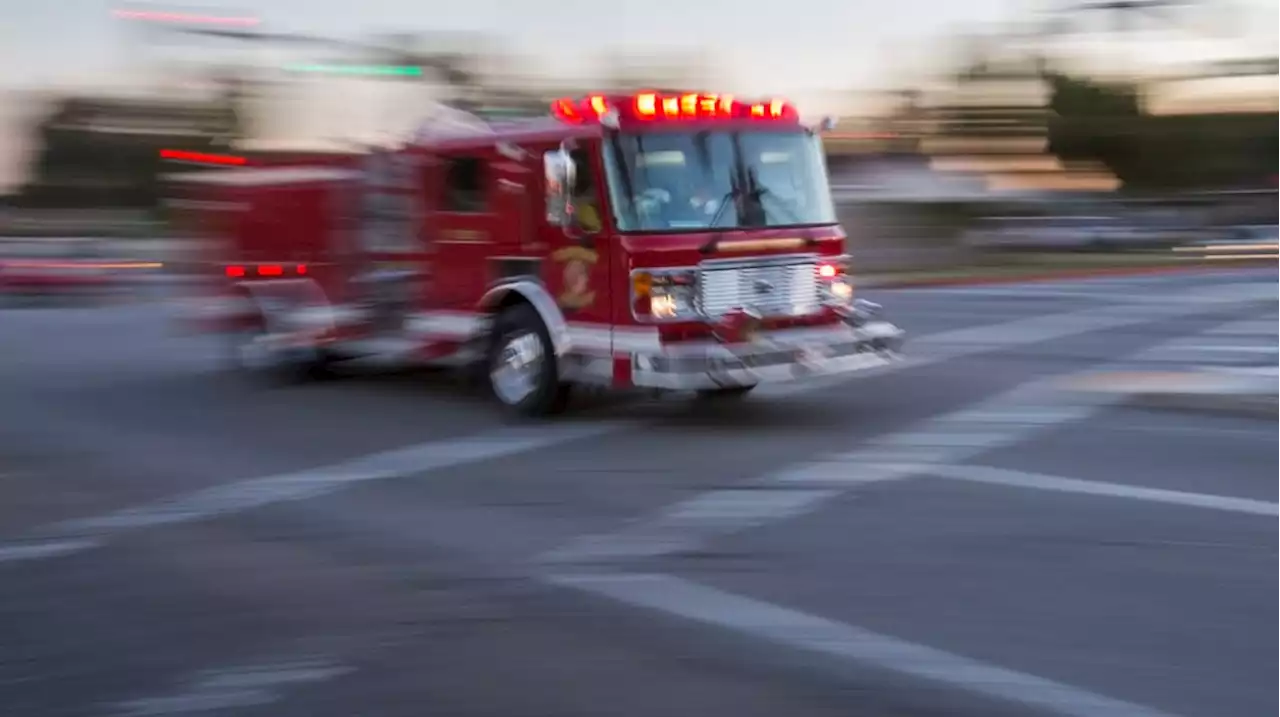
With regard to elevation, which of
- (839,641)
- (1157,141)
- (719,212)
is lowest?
(1157,141)

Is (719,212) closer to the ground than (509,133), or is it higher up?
closer to the ground

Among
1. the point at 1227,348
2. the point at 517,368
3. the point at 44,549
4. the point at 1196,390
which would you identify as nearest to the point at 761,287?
the point at 517,368

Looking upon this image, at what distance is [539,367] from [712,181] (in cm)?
192

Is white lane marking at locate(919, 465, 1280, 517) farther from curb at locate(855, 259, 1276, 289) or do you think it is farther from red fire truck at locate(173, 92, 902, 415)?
curb at locate(855, 259, 1276, 289)

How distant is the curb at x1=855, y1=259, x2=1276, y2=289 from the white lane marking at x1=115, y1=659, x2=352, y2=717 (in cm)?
2737

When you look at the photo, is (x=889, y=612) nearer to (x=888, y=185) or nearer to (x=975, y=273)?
(x=975, y=273)

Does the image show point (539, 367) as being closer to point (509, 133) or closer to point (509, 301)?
point (509, 301)

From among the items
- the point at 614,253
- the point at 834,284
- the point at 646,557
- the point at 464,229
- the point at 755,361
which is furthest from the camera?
the point at 464,229

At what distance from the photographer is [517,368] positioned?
41.3 feet

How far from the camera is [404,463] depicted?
1066 cm

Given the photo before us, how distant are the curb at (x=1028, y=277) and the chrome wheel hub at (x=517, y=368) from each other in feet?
68.4

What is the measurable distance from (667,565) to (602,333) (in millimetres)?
4337

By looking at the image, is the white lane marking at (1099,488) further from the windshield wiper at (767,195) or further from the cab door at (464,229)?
the cab door at (464,229)

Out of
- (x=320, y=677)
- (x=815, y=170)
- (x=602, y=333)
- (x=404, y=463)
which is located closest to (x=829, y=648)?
(x=320, y=677)
